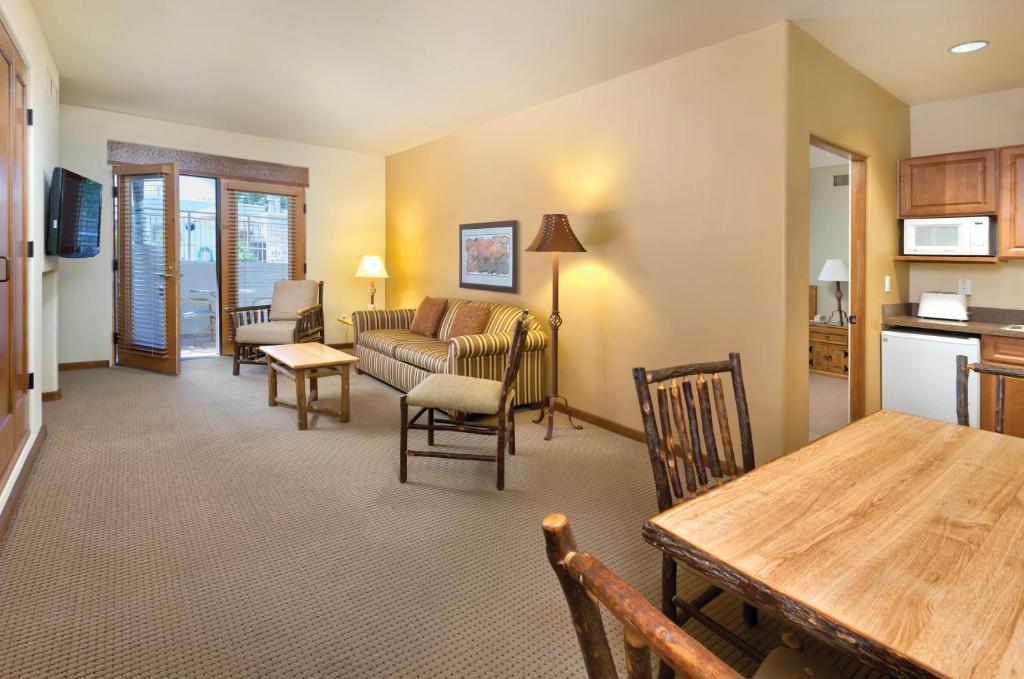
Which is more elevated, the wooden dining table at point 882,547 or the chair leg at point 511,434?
the wooden dining table at point 882,547

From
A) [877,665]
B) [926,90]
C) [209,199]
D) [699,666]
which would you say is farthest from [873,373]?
[209,199]

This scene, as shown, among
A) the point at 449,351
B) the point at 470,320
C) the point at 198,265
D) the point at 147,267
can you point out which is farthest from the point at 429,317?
the point at 198,265

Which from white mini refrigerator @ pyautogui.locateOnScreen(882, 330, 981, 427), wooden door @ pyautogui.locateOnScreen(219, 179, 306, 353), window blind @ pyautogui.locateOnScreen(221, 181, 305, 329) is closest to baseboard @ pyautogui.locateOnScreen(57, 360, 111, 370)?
wooden door @ pyautogui.locateOnScreen(219, 179, 306, 353)

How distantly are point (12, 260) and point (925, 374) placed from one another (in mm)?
5404

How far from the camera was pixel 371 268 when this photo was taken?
6.68 metres

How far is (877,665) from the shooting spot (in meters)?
0.75

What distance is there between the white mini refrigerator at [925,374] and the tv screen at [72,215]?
606 centimetres

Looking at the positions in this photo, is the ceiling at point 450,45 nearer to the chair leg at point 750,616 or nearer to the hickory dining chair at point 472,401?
the hickory dining chair at point 472,401

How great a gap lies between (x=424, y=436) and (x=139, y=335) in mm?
3783

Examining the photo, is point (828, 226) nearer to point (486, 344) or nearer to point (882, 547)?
point (486, 344)

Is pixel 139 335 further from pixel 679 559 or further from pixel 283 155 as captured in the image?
pixel 679 559

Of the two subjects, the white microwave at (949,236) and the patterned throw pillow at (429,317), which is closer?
the white microwave at (949,236)

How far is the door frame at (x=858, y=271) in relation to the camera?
3830mm

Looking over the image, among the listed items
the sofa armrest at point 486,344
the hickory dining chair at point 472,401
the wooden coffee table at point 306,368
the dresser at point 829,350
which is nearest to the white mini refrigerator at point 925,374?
the dresser at point 829,350
